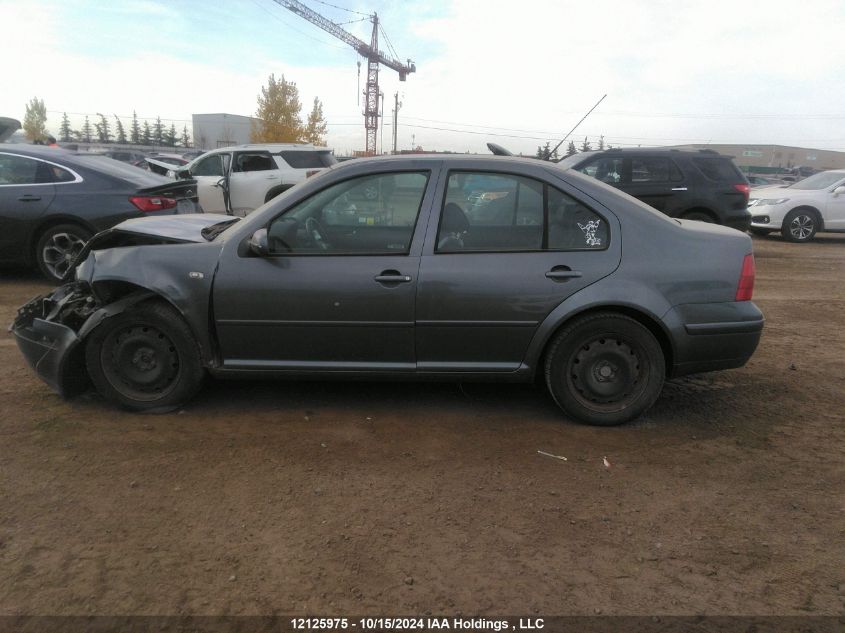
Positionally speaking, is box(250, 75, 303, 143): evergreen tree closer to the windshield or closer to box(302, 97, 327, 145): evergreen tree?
box(302, 97, 327, 145): evergreen tree

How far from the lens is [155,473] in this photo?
323 cm

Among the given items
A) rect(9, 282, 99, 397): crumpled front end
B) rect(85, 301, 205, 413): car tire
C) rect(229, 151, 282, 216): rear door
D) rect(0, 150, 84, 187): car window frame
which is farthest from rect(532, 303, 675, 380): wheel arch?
rect(229, 151, 282, 216): rear door

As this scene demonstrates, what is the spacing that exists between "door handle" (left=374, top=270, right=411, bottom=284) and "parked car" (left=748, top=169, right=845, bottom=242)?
1267 centimetres

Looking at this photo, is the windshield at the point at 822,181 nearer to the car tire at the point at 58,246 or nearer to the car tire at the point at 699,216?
the car tire at the point at 699,216

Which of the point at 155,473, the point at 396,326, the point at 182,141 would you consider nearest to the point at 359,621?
the point at 155,473

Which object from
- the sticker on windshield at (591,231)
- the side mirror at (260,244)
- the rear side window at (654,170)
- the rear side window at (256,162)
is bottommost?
the side mirror at (260,244)

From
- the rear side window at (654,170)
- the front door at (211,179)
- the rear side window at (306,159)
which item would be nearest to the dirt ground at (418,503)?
the rear side window at (654,170)

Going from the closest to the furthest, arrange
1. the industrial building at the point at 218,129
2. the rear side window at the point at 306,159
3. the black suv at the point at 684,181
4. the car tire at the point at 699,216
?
the black suv at the point at 684,181, the car tire at the point at 699,216, the rear side window at the point at 306,159, the industrial building at the point at 218,129

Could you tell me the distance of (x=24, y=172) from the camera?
713cm

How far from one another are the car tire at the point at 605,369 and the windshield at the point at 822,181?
41.3 feet

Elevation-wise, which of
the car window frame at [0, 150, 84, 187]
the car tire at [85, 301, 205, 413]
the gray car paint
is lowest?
the car tire at [85, 301, 205, 413]

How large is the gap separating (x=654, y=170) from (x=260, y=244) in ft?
27.0

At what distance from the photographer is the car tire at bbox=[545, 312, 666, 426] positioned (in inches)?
147

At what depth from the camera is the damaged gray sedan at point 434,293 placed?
3.68m
